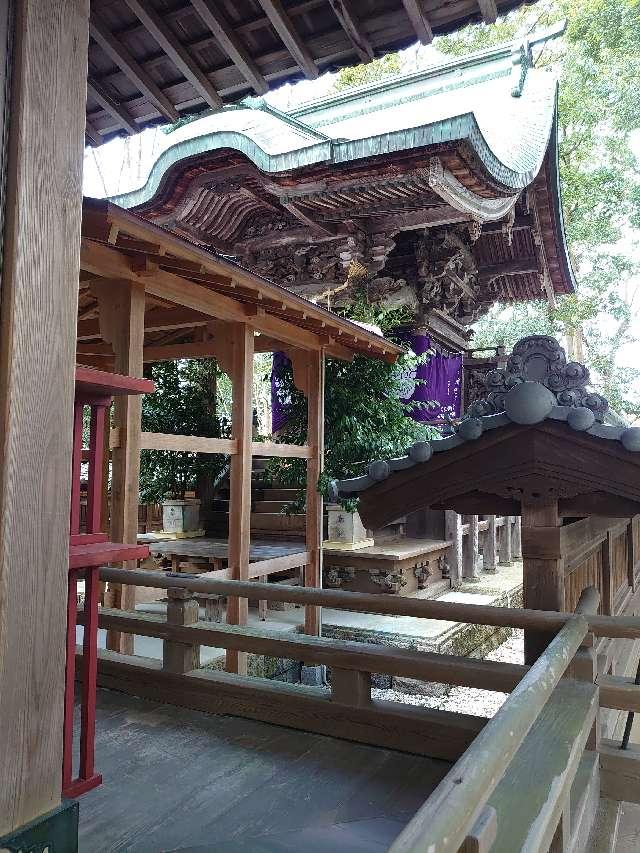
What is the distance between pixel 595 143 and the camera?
19312 mm

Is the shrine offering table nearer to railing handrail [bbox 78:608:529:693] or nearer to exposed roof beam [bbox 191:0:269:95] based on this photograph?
railing handrail [bbox 78:608:529:693]

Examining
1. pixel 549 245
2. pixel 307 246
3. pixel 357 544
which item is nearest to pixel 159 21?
pixel 307 246

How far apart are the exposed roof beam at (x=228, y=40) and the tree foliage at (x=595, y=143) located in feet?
54.9

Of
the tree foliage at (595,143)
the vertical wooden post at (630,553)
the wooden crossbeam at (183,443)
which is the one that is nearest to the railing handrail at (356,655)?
the wooden crossbeam at (183,443)

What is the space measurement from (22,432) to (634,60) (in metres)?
21.4

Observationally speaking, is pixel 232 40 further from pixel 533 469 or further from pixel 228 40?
pixel 533 469

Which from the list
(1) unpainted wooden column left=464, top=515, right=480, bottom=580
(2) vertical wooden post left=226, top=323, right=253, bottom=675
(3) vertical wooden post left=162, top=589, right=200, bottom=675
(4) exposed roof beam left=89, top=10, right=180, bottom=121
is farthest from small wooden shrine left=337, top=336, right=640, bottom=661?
(1) unpainted wooden column left=464, top=515, right=480, bottom=580

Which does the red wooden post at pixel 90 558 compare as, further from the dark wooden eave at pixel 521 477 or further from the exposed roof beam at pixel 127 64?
the dark wooden eave at pixel 521 477

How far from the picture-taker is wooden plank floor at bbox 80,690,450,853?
8.08 ft

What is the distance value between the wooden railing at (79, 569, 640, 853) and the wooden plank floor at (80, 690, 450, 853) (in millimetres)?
158

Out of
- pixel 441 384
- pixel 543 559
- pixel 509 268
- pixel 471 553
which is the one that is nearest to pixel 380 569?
pixel 471 553

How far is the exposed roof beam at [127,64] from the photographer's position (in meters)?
2.67

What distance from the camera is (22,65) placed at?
1487 mm

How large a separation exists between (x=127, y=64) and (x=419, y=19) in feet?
4.23
